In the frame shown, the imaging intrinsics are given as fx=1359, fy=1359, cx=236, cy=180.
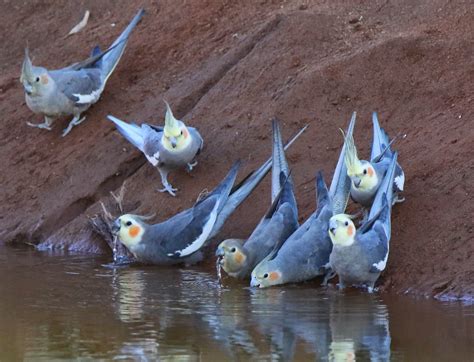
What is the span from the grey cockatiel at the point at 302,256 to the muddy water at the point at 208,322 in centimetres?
12

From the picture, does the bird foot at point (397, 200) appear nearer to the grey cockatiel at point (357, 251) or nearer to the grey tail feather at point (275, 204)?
the grey cockatiel at point (357, 251)

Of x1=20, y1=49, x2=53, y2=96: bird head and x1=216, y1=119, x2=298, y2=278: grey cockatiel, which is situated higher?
x1=20, y1=49, x2=53, y2=96: bird head

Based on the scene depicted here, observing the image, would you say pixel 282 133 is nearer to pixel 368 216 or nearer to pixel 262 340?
pixel 368 216

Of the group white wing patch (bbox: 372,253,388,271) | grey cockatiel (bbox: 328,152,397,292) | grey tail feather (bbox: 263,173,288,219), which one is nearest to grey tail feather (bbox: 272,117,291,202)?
grey tail feather (bbox: 263,173,288,219)

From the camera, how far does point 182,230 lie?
1120cm

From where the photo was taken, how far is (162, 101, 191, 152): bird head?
1175cm

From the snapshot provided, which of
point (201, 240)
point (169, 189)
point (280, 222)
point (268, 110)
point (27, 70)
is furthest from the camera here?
point (27, 70)

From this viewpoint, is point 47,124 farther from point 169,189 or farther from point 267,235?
point 267,235

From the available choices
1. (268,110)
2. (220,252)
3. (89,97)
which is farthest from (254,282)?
(89,97)

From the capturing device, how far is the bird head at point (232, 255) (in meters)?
10.5

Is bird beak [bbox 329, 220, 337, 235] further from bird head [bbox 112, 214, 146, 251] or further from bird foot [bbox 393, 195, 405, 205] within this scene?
bird head [bbox 112, 214, 146, 251]

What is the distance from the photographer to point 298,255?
10.3m

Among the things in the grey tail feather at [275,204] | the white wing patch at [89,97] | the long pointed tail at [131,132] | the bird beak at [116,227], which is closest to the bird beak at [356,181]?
the grey tail feather at [275,204]

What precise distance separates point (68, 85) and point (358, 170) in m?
4.00
